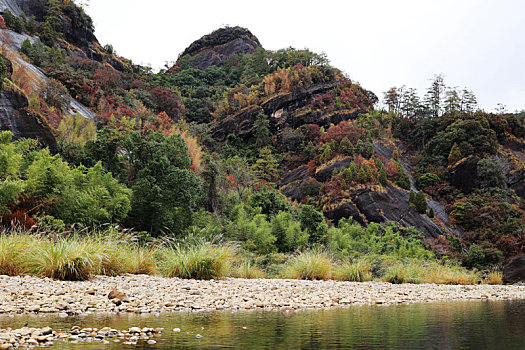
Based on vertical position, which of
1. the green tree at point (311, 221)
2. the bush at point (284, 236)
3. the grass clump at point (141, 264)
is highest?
the green tree at point (311, 221)

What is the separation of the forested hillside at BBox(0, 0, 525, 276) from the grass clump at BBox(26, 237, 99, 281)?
2273 mm

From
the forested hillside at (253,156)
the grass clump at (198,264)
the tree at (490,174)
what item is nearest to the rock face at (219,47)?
the forested hillside at (253,156)

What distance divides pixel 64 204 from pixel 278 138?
95.7ft

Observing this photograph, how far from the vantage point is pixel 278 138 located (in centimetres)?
3738

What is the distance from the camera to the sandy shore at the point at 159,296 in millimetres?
4367

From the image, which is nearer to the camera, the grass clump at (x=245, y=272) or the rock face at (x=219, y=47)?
the grass clump at (x=245, y=272)

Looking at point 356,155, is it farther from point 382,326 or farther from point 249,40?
point 249,40

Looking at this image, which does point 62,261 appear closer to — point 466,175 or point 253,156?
point 253,156

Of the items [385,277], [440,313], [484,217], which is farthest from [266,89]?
[440,313]

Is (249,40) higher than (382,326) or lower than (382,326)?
higher

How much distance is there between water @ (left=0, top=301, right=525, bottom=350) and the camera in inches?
115

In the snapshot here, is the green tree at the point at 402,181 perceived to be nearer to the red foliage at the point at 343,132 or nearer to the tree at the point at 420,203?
the tree at the point at 420,203

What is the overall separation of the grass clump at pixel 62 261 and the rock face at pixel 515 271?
15.0m

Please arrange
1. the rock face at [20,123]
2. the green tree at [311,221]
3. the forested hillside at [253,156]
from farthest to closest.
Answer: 1. the green tree at [311,221]
2. the rock face at [20,123]
3. the forested hillside at [253,156]
